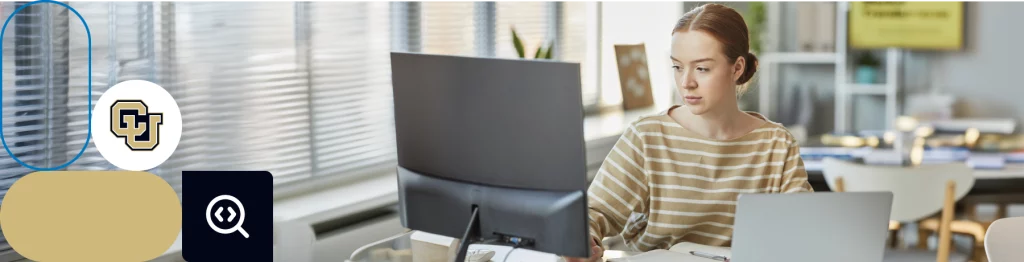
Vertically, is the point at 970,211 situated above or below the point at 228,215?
below

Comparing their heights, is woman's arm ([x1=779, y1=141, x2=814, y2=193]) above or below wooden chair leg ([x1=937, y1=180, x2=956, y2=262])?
above

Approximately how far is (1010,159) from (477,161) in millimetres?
2829

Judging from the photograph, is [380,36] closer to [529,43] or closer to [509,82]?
[529,43]

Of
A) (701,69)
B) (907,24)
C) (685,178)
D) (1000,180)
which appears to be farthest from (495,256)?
(907,24)

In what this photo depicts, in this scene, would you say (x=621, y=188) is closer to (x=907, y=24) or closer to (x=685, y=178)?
(x=685, y=178)

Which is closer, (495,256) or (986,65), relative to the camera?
(495,256)

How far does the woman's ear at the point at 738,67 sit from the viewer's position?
1933mm

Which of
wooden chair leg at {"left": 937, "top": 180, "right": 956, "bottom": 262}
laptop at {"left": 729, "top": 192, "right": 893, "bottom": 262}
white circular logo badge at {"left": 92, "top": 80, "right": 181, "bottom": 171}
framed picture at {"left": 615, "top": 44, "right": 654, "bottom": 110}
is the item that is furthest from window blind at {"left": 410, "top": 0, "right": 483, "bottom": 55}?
laptop at {"left": 729, "top": 192, "right": 893, "bottom": 262}

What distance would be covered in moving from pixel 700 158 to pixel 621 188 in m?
0.15

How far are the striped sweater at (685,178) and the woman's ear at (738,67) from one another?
114 mm

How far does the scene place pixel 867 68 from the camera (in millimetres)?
5812

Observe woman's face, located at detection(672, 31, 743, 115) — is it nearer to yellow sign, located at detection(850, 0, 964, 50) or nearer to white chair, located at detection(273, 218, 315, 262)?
white chair, located at detection(273, 218, 315, 262)

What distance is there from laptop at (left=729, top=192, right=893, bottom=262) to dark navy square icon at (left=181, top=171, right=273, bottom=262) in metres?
1.08

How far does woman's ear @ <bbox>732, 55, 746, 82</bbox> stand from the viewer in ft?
6.34
